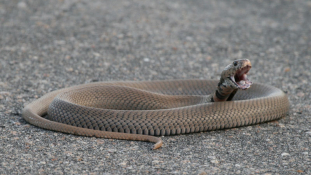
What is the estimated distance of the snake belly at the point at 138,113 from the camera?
566cm

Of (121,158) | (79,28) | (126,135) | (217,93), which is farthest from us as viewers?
(79,28)

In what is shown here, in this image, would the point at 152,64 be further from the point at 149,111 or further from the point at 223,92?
the point at 149,111

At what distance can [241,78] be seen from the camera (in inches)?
233

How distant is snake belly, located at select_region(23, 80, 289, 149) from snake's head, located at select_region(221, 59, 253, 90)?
1.45 feet

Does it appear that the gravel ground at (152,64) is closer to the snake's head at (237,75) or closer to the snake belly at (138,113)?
the snake belly at (138,113)

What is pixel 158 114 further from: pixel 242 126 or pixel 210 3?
pixel 210 3

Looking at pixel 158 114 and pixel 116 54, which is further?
pixel 116 54

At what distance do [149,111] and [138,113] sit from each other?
158 mm

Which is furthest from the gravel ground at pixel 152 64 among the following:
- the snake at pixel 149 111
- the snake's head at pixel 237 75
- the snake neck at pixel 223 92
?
the snake's head at pixel 237 75

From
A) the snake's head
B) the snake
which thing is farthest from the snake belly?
the snake's head

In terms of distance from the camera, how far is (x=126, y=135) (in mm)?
5547

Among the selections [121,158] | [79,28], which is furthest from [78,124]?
[79,28]

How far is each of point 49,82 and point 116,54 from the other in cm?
214

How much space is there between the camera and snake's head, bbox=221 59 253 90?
5.68 metres
